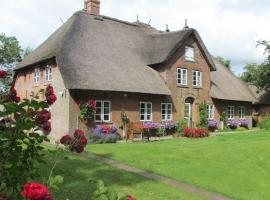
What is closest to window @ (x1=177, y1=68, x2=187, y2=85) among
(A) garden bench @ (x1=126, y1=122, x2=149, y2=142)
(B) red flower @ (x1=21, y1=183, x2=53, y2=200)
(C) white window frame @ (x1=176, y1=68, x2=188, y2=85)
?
(C) white window frame @ (x1=176, y1=68, x2=188, y2=85)

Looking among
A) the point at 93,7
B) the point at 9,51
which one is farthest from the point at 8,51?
the point at 93,7

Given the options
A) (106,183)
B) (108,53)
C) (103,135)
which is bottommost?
(106,183)

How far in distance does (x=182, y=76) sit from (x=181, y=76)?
14 cm

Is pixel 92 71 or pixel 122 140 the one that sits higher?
pixel 92 71

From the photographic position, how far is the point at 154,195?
979cm

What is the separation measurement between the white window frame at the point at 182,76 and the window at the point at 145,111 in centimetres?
357

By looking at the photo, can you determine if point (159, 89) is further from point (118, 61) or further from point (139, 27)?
point (139, 27)

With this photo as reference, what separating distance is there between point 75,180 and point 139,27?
23643 millimetres

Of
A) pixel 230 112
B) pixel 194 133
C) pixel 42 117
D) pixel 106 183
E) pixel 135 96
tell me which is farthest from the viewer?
pixel 230 112

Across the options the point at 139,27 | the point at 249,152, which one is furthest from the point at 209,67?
the point at 249,152

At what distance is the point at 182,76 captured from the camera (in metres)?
29.1

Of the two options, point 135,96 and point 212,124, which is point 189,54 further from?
point 135,96

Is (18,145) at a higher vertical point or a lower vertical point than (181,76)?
lower

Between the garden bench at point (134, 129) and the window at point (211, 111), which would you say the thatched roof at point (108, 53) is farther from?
the window at point (211, 111)
